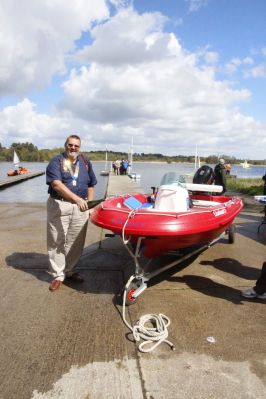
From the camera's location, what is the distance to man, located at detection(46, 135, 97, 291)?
411cm

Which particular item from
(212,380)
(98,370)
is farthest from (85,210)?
(212,380)

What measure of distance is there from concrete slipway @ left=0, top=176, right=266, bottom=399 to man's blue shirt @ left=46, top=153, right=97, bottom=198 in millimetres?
1218

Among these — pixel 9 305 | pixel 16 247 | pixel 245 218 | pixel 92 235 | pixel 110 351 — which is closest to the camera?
pixel 110 351

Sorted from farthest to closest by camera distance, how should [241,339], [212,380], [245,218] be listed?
[245,218] < [241,339] < [212,380]

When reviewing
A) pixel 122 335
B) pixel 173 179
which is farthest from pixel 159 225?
pixel 173 179

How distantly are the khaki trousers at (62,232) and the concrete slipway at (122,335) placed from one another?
34cm

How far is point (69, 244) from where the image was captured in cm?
438

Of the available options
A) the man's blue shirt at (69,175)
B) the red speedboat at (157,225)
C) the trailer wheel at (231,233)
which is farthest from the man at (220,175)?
the man's blue shirt at (69,175)

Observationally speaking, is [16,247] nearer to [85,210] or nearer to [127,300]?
[85,210]

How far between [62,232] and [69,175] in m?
0.70

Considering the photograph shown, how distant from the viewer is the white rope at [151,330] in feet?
10.0

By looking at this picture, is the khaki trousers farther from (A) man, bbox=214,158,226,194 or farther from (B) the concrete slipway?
(A) man, bbox=214,158,226,194

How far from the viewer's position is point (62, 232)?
14.0ft

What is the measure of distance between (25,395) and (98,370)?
0.55m
